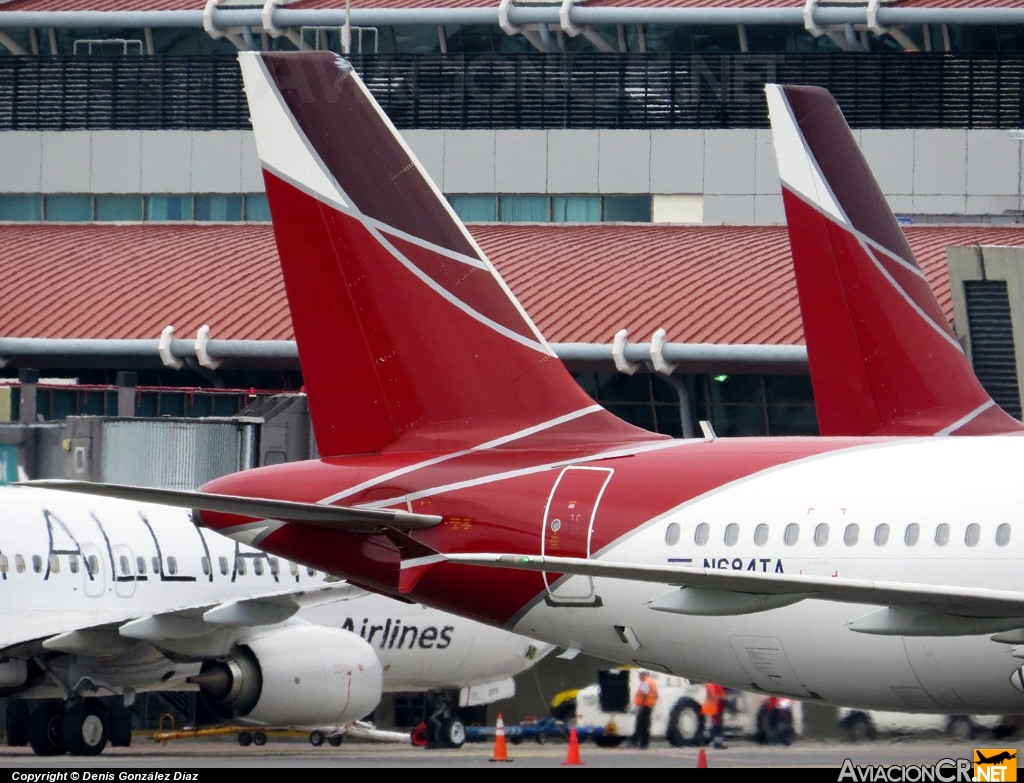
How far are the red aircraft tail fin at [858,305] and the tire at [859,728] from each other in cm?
288

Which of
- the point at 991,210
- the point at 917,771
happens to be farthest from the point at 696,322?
the point at 917,771

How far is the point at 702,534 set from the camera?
16.5 meters

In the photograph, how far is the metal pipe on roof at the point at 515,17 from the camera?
146 feet

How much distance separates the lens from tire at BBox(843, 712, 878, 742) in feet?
66.2

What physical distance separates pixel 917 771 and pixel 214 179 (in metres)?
36.4

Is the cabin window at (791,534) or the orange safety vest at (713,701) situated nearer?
the cabin window at (791,534)

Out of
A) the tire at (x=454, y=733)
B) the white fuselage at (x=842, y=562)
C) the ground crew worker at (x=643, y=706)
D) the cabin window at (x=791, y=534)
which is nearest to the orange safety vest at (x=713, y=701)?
the ground crew worker at (x=643, y=706)

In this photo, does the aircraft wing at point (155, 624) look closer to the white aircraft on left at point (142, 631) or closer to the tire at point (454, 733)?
the white aircraft on left at point (142, 631)

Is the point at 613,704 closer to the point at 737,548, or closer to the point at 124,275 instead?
the point at 737,548

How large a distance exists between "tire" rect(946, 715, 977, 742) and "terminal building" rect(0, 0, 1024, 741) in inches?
399

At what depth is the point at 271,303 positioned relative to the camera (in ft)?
122

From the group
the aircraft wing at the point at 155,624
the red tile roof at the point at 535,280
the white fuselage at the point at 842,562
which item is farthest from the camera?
the red tile roof at the point at 535,280

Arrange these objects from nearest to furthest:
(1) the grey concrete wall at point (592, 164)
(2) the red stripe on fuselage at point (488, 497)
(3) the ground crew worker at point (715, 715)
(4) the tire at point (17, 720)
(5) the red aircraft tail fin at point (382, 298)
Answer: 1. (2) the red stripe on fuselage at point (488, 497)
2. (5) the red aircraft tail fin at point (382, 298)
3. (3) the ground crew worker at point (715, 715)
4. (4) the tire at point (17, 720)
5. (1) the grey concrete wall at point (592, 164)

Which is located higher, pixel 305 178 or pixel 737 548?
pixel 305 178
